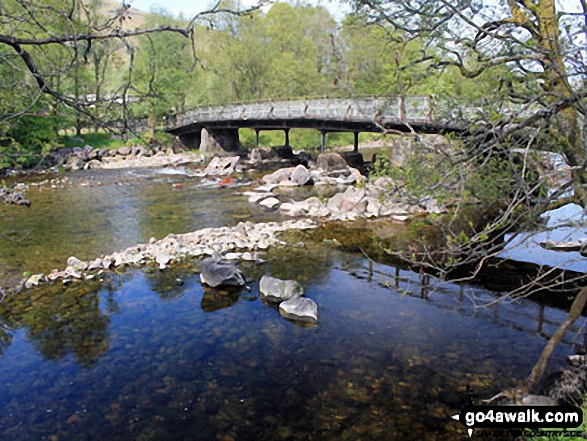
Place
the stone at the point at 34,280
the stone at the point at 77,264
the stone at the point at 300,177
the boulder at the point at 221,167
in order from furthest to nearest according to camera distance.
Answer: the boulder at the point at 221,167
the stone at the point at 300,177
the stone at the point at 77,264
the stone at the point at 34,280

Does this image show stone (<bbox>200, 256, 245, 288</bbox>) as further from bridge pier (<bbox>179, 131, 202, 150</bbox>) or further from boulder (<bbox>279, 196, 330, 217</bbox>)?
bridge pier (<bbox>179, 131, 202, 150</bbox>)

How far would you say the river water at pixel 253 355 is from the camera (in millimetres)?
5516

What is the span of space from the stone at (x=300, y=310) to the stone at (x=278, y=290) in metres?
0.34

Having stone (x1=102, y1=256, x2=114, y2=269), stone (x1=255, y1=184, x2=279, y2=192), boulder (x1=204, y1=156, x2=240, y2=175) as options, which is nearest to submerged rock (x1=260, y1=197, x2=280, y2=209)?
stone (x1=255, y1=184, x2=279, y2=192)

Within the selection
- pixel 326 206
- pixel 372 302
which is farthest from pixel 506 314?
pixel 326 206

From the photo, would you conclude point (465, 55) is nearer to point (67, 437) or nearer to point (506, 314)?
point (506, 314)

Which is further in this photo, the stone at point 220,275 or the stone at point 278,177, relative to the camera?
the stone at point 278,177

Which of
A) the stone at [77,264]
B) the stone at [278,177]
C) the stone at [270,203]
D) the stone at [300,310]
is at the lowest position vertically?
the stone at [300,310]

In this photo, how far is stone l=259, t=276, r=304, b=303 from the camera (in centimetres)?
880

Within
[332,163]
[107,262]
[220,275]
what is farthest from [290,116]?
[220,275]

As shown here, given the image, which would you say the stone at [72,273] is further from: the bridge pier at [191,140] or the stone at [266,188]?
the bridge pier at [191,140]

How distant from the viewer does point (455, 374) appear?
6371mm

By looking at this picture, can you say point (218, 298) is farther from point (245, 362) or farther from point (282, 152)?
point (282, 152)

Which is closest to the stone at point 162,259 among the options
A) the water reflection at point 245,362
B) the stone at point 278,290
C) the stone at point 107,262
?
the stone at point 107,262
